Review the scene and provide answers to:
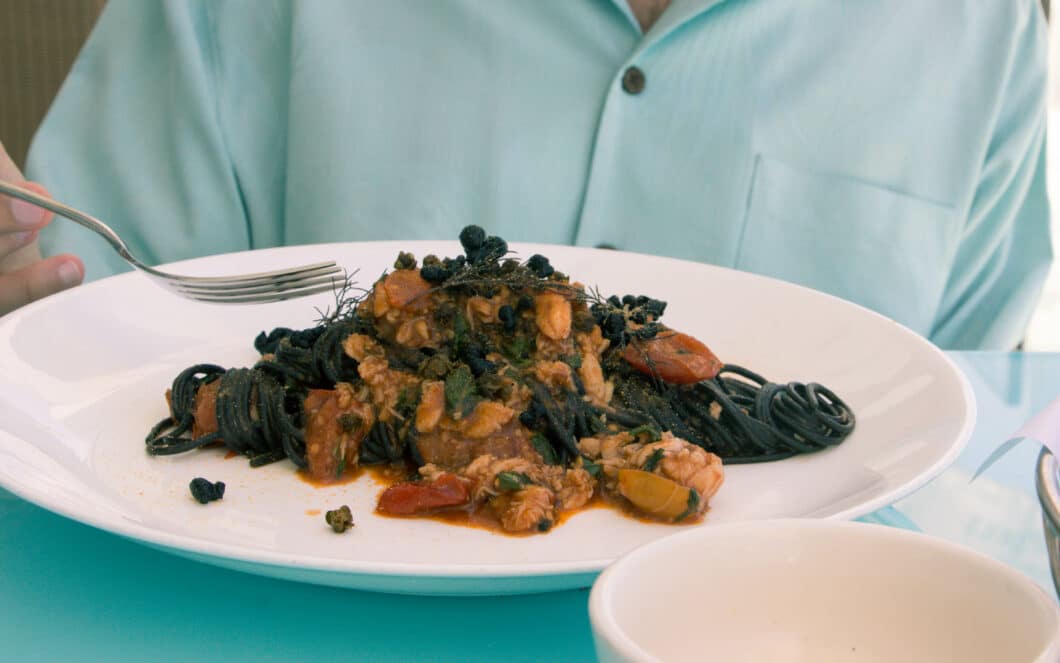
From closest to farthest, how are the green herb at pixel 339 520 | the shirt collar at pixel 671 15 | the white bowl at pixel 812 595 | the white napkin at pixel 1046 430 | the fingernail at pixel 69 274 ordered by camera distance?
the white bowl at pixel 812 595
the white napkin at pixel 1046 430
the green herb at pixel 339 520
the fingernail at pixel 69 274
the shirt collar at pixel 671 15

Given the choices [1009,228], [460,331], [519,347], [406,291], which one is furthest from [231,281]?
[1009,228]

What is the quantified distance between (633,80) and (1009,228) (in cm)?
167

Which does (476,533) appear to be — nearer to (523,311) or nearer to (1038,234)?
(523,311)

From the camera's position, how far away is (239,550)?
1.17 meters

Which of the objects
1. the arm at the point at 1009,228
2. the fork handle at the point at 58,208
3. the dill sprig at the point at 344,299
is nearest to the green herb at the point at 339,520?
the dill sprig at the point at 344,299

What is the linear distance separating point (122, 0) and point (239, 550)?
2.91 metres

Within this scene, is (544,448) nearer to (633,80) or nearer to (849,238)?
(633,80)

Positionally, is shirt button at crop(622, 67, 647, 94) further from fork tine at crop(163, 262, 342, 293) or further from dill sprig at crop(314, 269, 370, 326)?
fork tine at crop(163, 262, 342, 293)

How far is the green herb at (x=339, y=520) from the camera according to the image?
4.83 ft

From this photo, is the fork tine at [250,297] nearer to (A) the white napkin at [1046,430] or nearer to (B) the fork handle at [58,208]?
(B) the fork handle at [58,208]

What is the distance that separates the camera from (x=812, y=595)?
2.84ft

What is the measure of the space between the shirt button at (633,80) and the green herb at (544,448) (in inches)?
64.8

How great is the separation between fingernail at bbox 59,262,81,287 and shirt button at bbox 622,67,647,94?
1.71 m

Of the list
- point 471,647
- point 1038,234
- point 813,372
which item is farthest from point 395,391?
point 1038,234
